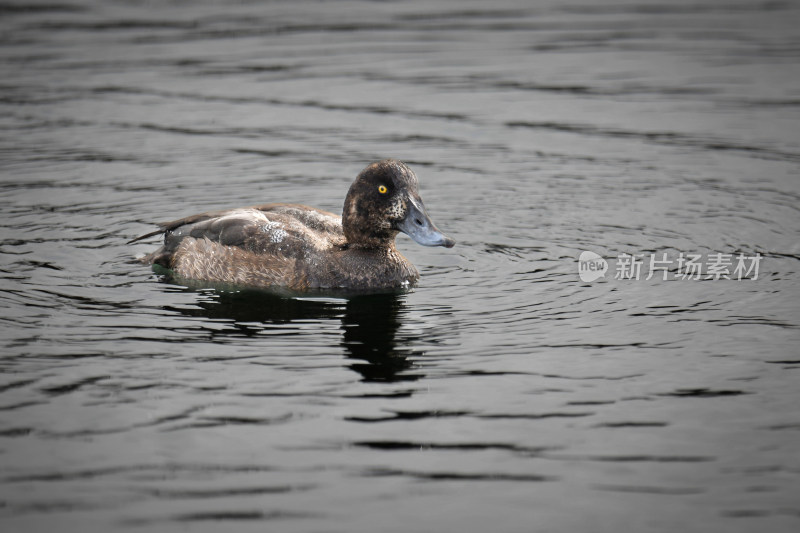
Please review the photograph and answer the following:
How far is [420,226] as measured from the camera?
1005cm

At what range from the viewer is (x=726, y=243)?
11.3 metres

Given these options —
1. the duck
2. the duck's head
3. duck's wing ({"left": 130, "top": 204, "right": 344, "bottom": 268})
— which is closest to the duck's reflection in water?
the duck

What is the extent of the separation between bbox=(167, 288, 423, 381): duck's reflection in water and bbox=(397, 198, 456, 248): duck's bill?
0.57 m

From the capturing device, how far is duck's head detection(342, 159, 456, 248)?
396 inches

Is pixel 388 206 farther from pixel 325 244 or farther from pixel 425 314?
pixel 425 314

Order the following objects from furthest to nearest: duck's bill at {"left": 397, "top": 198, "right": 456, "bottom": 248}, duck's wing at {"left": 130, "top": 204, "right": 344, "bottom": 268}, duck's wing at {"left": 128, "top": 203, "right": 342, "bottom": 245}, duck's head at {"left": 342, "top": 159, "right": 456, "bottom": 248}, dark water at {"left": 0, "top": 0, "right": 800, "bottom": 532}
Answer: duck's wing at {"left": 128, "top": 203, "right": 342, "bottom": 245} → duck's wing at {"left": 130, "top": 204, "right": 344, "bottom": 268} → duck's head at {"left": 342, "top": 159, "right": 456, "bottom": 248} → duck's bill at {"left": 397, "top": 198, "right": 456, "bottom": 248} → dark water at {"left": 0, "top": 0, "right": 800, "bottom": 532}

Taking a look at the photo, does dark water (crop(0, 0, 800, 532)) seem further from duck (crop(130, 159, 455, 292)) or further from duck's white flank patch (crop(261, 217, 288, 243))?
duck's white flank patch (crop(261, 217, 288, 243))

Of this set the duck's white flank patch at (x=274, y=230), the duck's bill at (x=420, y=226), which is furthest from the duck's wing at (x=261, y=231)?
the duck's bill at (x=420, y=226)

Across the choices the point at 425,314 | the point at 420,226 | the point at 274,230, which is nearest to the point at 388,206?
the point at 420,226

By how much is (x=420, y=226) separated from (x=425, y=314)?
103 centimetres

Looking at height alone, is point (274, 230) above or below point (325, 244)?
above

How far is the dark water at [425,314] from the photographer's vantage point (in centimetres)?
607

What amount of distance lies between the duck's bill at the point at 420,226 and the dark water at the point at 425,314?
0.51 m

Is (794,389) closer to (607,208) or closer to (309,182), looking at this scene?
(607,208)
